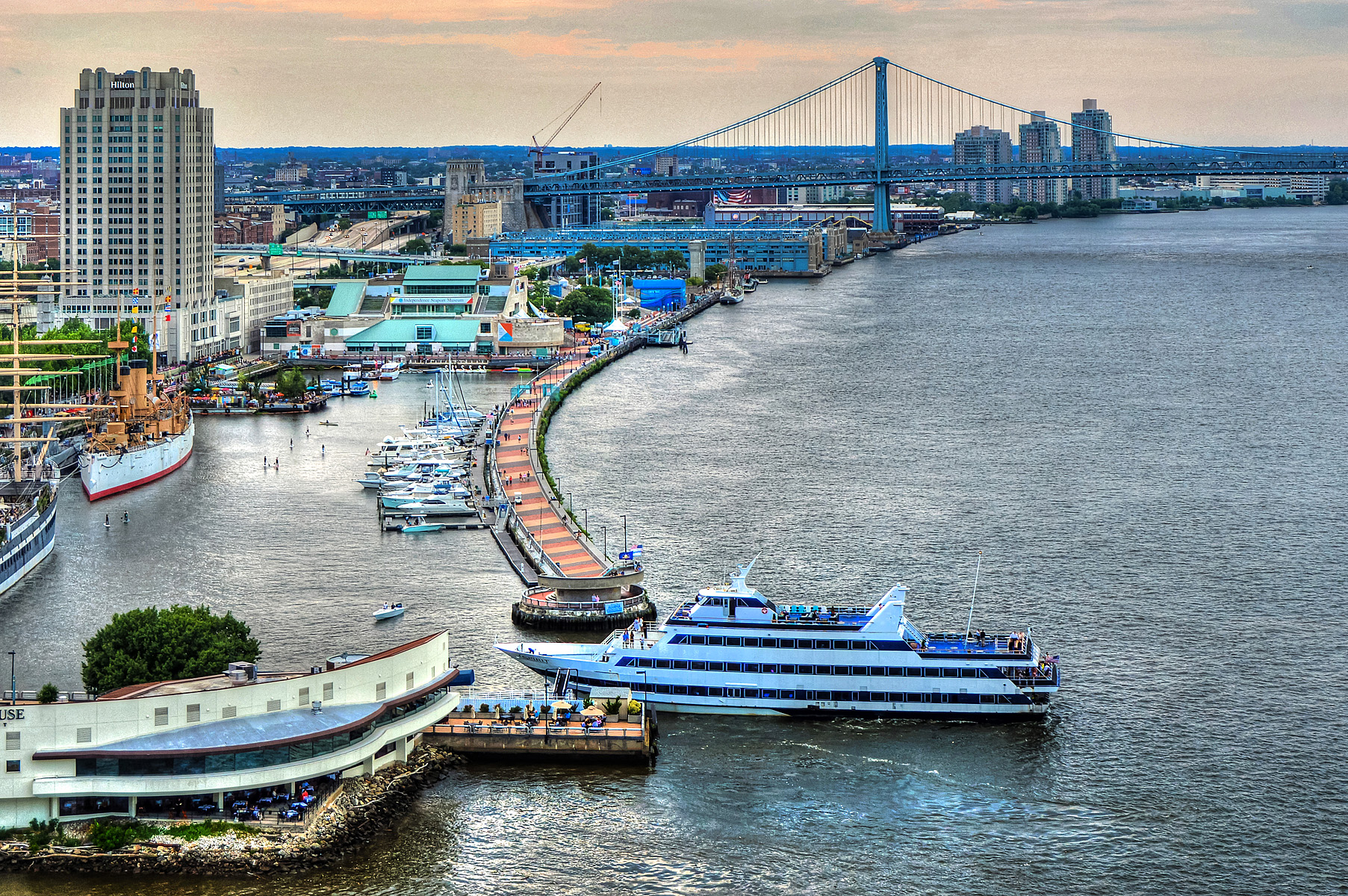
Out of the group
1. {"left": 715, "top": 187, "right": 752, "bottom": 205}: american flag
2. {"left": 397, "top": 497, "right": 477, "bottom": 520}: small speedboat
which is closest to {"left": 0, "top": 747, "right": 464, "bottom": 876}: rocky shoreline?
{"left": 397, "top": 497, "right": 477, "bottom": 520}: small speedboat

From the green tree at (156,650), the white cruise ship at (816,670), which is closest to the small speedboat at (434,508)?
the white cruise ship at (816,670)

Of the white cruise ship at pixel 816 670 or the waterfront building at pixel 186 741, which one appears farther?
the white cruise ship at pixel 816 670

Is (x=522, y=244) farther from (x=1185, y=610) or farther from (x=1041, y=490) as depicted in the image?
(x=1185, y=610)

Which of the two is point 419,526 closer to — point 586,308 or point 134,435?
point 134,435

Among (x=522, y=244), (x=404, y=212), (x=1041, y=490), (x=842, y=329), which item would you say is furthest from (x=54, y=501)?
(x=404, y=212)

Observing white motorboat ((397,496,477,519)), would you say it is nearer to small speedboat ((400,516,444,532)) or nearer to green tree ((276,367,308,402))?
small speedboat ((400,516,444,532))

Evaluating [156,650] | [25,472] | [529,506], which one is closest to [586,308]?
[25,472]

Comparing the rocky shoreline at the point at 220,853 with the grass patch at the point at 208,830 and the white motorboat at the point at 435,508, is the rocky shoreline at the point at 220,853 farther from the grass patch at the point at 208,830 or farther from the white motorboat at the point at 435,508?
the white motorboat at the point at 435,508
